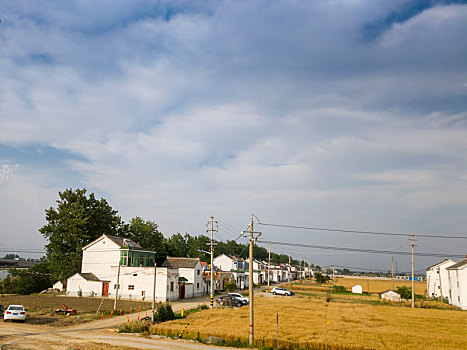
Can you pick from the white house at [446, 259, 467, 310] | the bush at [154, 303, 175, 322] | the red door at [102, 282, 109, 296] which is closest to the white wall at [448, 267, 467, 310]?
the white house at [446, 259, 467, 310]

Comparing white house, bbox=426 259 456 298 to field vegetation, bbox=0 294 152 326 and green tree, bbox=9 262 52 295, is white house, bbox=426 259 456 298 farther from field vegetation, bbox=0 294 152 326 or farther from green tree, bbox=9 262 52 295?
green tree, bbox=9 262 52 295

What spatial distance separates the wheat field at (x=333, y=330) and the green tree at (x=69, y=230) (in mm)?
36508

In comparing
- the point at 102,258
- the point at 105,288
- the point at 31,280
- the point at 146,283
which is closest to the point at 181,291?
the point at 146,283

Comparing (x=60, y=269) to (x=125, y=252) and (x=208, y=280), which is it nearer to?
(x=125, y=252)

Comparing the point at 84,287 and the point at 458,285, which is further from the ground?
the point at 458,285

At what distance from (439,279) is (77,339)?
68.5 m

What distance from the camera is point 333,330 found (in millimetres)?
29625

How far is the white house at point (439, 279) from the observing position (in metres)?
66.7

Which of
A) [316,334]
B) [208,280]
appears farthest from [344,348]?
[208,280]

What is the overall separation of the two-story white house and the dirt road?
18.6 meters

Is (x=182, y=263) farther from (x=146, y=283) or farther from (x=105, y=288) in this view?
(x=105, y=288)

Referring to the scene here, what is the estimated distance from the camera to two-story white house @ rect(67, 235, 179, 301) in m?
52.2

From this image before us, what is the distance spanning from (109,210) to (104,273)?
19.8 meters

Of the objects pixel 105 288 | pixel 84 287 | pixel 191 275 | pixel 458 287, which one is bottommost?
pixel 105 288
